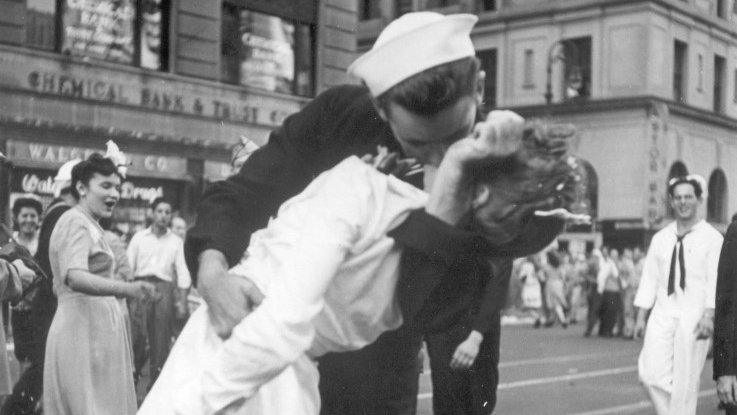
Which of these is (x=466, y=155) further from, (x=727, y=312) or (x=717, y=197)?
(x=717, y=197)

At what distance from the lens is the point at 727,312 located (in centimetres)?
738

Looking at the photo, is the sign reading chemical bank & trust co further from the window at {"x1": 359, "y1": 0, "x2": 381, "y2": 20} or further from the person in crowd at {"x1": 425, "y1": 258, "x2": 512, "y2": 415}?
the window at {"x1": 359, "y1": 0, "x2": 381, "y2": 20}

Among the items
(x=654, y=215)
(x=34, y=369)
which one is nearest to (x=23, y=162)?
(x=34, y=369)

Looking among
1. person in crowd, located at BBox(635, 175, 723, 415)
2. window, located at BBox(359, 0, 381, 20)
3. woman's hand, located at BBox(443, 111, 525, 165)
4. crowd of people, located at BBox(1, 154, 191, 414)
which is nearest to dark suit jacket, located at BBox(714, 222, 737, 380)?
person in crowd, located at BBox(635, 175, 723, 415)

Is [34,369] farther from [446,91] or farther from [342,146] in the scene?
[446,91]

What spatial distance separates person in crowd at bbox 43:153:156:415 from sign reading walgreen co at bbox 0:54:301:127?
11454 mm

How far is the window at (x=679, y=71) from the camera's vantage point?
39.8 meters

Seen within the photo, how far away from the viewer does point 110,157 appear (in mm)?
7340

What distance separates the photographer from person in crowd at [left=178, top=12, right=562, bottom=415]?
2414 mm

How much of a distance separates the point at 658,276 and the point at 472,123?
20.8 ft

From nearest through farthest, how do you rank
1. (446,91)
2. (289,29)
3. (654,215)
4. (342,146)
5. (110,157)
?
(446,91) < (342,146) < (110,157) < (289,29) < (654,215)

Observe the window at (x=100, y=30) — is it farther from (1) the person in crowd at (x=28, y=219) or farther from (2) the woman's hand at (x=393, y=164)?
(2) the woman's hand at (x=393, y=164)

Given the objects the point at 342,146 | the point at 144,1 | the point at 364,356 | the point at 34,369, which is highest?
the point at 144,1

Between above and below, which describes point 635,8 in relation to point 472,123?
above
